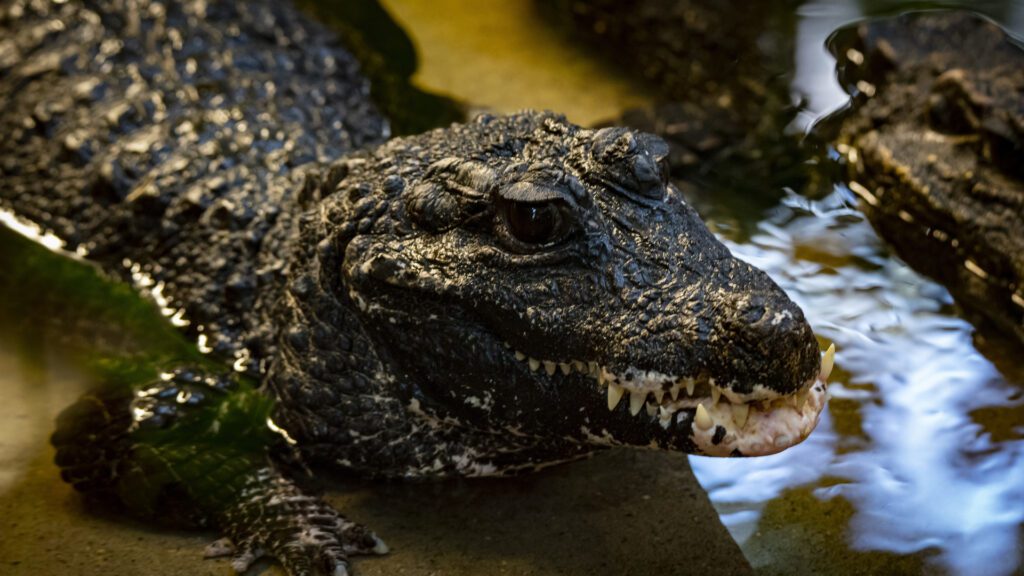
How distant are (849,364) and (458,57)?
337cm

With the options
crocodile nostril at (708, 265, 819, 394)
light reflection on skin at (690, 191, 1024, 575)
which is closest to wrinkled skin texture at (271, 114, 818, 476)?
crocodile nostril at (708, 265, 819, 394)

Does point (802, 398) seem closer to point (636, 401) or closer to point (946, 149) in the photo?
point (636, 401)

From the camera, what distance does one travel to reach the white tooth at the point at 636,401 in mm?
2873

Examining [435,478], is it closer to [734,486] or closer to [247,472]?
[247,472]

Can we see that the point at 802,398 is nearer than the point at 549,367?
Yes

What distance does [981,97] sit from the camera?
4727 millimetres

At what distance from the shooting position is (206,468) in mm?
3539

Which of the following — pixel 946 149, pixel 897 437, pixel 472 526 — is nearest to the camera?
pixel 472 526

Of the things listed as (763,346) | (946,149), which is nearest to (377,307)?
(763,346)

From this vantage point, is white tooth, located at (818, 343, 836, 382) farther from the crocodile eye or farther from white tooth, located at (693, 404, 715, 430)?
the crocodile eye

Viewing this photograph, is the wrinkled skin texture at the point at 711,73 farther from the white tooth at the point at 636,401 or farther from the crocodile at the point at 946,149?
the white tooth at the point at 636,401

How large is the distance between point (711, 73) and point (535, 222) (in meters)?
3.44

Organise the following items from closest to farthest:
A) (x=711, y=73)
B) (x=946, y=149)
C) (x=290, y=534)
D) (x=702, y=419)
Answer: (x=702, y=419) < (x=290, y=534) < (x=946, y=149) < (x=711, y=73)

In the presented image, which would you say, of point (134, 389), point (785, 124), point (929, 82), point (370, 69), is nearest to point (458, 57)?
point (370, 69)
